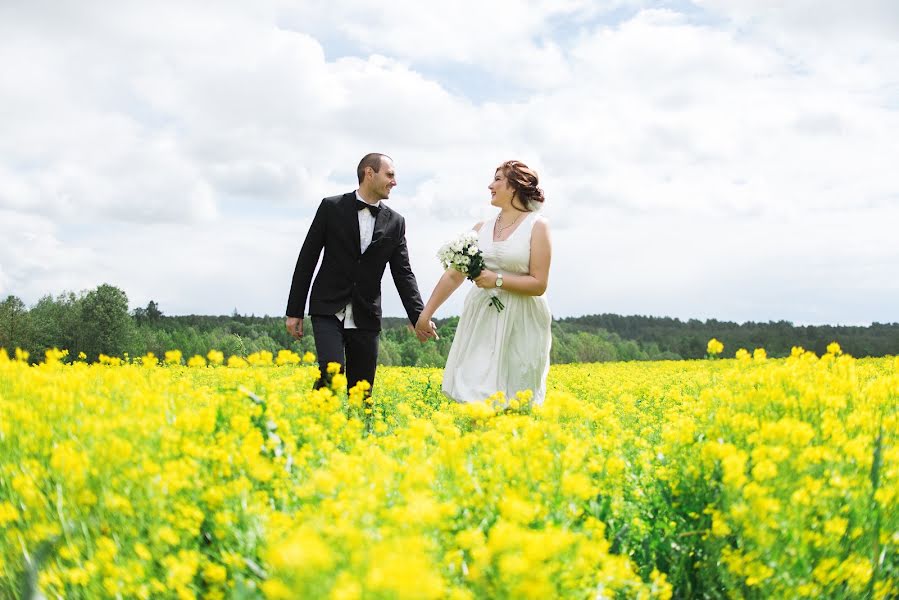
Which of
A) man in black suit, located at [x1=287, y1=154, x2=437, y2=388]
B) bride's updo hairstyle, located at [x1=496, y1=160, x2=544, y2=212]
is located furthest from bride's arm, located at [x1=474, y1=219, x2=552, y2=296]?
man in black suit, located at [x1=287, y1=154, x2=437, y2=388]

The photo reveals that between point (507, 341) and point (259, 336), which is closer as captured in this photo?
point (507, 341)

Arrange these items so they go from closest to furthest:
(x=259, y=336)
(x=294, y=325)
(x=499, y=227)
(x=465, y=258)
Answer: (x=465, y=258) < (x=499, y=227) < (x=294, y=325) < (x=259, y=336)

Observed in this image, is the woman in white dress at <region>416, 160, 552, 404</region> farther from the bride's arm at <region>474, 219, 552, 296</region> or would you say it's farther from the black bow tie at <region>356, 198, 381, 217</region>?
the black bow tie at <region>356, 198, 381, 217</region>

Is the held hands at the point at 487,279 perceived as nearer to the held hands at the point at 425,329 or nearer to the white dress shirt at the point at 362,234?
the held hands at the point at 425,329

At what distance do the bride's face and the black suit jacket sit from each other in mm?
1364

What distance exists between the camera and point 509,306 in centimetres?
576

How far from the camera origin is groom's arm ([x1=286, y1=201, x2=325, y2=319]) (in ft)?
21.9

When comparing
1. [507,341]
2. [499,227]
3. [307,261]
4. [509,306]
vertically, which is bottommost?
[507,341]

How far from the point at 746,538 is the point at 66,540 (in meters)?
2.57

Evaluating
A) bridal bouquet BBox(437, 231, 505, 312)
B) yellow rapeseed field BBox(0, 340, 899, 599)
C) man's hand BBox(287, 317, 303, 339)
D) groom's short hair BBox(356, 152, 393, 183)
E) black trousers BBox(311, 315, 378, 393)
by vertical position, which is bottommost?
yellow rapeseed field BBox(0, 340, 899, 599)

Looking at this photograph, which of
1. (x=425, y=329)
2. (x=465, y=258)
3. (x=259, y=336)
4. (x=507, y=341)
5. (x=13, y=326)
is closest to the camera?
(x=465, y=258)

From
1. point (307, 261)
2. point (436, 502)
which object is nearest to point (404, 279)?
point (307, 261)

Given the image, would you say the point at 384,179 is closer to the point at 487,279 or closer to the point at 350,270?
the point at 350,270

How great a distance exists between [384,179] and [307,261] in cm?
101
